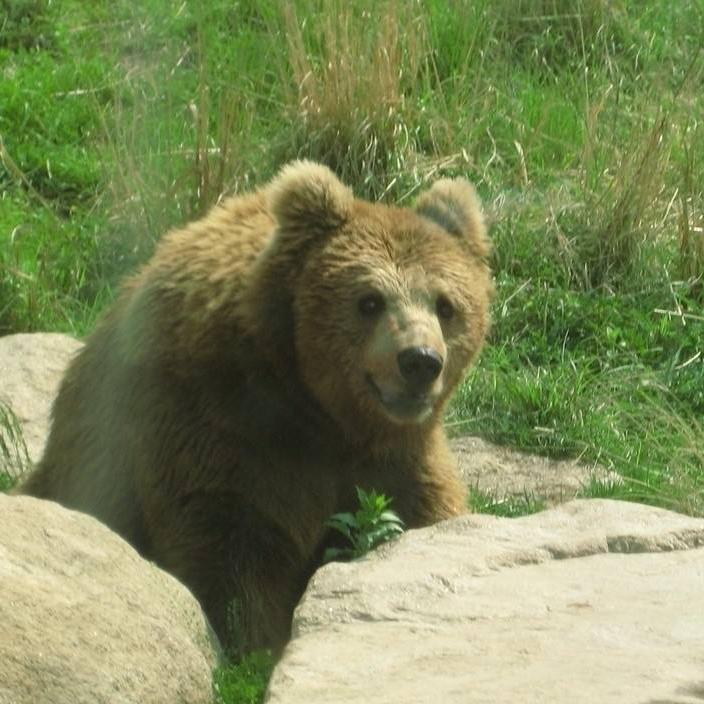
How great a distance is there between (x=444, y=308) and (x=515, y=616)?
180 cm

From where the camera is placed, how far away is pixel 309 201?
6066 millimetres

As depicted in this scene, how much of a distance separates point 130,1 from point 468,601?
700 centimetres

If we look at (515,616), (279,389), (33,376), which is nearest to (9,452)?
(33,376)

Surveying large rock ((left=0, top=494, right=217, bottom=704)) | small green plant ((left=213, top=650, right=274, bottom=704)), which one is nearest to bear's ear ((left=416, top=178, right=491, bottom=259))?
small green plant ((left=213, top=650, right=274, bottom=704))

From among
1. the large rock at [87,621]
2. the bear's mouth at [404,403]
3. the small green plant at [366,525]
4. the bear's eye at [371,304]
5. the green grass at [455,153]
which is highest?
the large rock at [87,621]

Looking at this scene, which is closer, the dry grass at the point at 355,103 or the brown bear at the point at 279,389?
the brown bear at the point at 279,389

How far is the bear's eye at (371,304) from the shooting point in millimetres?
5934

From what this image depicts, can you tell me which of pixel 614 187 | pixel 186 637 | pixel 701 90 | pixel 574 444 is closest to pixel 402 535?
pixel 186 637

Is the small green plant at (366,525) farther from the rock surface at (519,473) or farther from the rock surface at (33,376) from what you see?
the rock surface at (33,376)

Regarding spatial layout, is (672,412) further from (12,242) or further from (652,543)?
(12,242)

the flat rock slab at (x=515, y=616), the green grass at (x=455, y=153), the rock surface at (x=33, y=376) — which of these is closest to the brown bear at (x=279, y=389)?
the flat rock slab at (x=515, y=616)

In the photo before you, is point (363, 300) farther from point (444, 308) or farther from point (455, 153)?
point (455, 153)

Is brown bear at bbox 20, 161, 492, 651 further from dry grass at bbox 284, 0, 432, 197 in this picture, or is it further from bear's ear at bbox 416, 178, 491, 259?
dry grass at bbox 284, 0, 432, 197

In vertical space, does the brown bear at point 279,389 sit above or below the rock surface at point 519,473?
above
